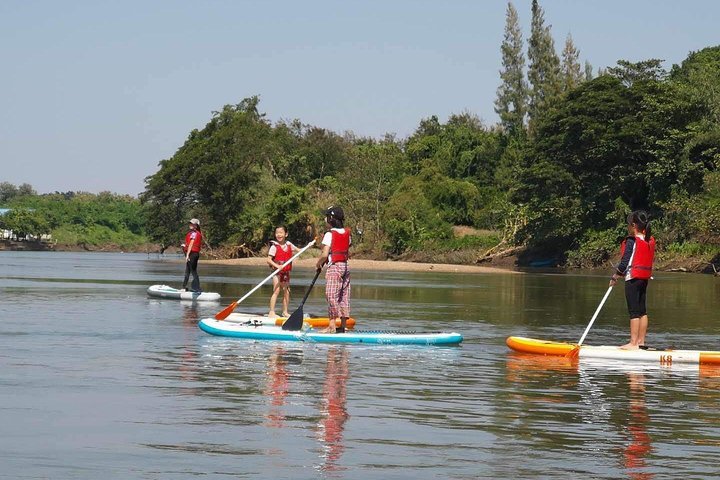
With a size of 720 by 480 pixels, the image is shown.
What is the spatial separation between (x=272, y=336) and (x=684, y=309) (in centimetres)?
1353

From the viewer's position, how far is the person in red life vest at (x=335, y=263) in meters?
17.2

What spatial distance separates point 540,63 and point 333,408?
86.5m

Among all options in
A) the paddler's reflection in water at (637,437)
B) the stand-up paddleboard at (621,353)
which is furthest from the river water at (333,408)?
the stand-up paddleboard at (621,353)

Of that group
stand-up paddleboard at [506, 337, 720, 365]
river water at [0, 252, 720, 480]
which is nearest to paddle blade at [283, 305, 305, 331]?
river water at [0, 252, 720, 480]

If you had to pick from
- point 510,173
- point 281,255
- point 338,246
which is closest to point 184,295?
point 281,255

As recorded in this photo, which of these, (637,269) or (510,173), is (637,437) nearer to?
(637,269)

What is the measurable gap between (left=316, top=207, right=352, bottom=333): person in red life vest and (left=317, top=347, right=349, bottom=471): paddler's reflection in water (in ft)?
7.53

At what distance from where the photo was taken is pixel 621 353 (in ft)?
50.2

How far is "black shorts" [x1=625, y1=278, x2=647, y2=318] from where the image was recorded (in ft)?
51.4

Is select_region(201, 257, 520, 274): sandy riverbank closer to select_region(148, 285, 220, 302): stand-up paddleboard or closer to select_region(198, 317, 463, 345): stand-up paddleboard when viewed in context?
select_region(148, 285, 220, 302): stand-up paddleboard

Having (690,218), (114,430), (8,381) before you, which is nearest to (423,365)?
(8,381)

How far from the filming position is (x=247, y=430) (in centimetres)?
927

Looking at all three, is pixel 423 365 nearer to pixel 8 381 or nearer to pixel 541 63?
pixel 8 381

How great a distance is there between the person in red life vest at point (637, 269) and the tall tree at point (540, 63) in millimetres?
78114
